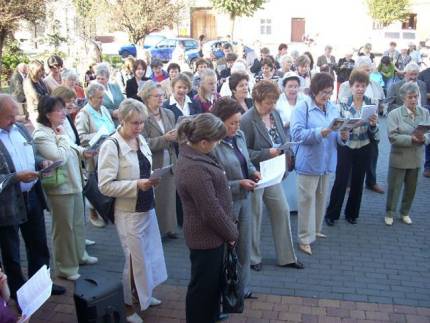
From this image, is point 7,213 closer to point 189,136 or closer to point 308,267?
point 189,136

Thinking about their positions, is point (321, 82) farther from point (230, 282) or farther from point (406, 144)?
point (230, 282)

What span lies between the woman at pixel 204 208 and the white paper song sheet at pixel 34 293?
102 centimetres

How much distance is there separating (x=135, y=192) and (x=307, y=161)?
2211 mm

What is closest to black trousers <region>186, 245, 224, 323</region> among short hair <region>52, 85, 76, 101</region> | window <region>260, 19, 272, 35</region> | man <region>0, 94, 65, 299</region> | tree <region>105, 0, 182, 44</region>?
man <region>0, 94, 65, 299</region>

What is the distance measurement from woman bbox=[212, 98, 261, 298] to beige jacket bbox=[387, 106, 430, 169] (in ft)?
8.88

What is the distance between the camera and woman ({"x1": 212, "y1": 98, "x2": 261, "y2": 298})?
157 inches

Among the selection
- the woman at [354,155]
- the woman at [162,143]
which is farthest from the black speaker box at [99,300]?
the woman at [354,155]

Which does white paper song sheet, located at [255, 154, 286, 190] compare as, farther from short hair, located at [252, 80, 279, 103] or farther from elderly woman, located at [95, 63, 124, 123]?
elderly woman, located at [95, 63, 124, 123]

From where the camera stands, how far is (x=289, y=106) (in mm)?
6738

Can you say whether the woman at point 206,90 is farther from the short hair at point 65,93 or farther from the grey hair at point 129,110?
the grey hair at point 129,110

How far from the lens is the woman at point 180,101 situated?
6.25 m

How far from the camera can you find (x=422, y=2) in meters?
38.4

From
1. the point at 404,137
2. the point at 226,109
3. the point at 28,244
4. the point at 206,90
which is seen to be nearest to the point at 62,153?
the point at 28,244

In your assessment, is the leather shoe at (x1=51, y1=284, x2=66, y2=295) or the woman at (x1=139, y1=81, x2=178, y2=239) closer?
the leather shoe at (x1=51, y1=284, x2=66, y2=295)
